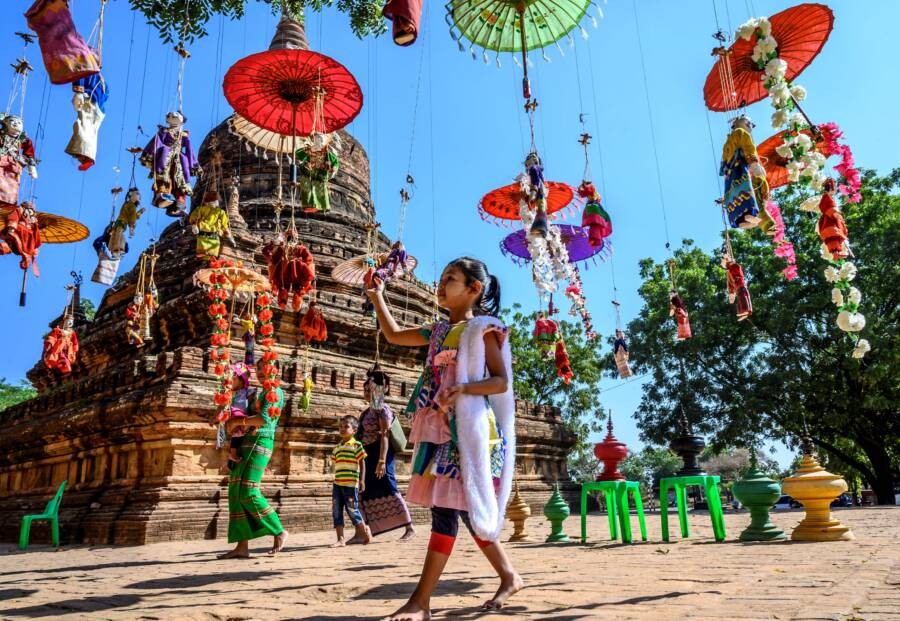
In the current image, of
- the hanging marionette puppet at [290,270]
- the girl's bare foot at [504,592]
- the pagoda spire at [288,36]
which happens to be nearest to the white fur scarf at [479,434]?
the girl's bare foot at [504,592]

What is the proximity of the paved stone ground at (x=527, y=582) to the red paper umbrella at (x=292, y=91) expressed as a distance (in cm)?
574

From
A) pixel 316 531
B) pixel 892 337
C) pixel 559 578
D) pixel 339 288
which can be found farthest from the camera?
pixel 892 337

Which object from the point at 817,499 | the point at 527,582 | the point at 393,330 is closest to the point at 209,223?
the point at 393,330

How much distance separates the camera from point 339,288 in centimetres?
1744

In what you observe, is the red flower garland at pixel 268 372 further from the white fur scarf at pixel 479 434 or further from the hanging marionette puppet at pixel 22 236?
the white fur scarf at pixel 479 434

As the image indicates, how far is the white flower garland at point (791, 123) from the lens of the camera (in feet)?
18.4

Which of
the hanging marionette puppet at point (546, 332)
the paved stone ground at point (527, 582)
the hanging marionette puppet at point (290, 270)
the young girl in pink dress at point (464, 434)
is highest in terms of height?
the hanging marionette puppet at point (290, 270)

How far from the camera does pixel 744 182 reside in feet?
21.7

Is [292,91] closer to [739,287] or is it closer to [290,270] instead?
[290,270]

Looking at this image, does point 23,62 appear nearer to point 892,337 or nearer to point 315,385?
point 315,385

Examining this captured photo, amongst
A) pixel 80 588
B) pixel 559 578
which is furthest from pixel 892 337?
pixel 80 588

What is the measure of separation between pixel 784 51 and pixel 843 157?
7.09ft

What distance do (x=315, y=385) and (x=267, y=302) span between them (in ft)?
11.4

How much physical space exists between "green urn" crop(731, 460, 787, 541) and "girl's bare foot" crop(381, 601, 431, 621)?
4791 mm
